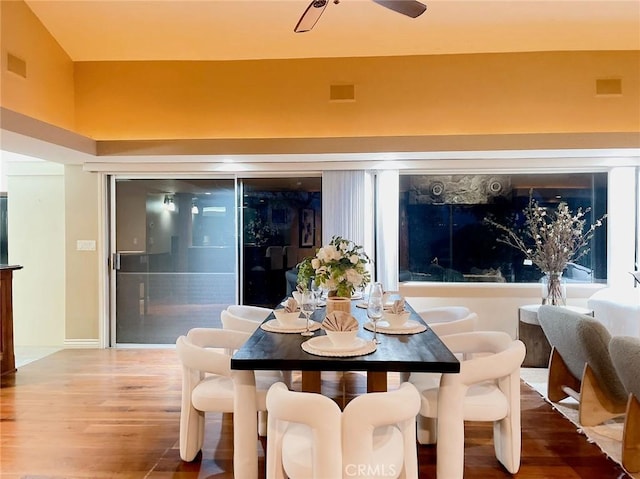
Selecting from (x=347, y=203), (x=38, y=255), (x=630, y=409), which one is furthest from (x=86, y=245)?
(x=630, y=409)

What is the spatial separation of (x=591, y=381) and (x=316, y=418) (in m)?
2.25

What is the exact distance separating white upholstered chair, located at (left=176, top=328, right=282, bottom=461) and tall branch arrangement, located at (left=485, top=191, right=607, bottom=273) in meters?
3.14

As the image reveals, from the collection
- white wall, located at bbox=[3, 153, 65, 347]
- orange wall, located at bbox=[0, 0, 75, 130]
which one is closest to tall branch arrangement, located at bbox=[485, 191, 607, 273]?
orange wall, located at bbox=[0, 0, 75, 130]

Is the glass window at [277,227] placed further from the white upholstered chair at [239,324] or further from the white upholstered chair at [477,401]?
the white upholstered chair at [477,401]

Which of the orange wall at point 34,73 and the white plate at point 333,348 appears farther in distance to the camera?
the orange wall at point 34,73

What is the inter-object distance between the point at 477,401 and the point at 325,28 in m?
3.60

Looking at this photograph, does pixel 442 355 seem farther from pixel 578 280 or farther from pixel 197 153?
pixel 578 280

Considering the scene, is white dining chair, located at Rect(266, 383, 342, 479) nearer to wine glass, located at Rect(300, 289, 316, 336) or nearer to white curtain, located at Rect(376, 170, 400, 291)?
wine glass, located at Rect(300, 289, 316, 336)

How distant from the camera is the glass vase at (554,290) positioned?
171 inches

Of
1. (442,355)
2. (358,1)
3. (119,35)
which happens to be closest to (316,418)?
(442,355)

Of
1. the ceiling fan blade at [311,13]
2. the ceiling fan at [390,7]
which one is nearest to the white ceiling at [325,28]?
the ceiling fan blade at [311,13]

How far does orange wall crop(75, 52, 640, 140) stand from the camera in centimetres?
441

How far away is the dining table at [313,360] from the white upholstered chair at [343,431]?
15 cm

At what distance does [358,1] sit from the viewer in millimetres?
3959
